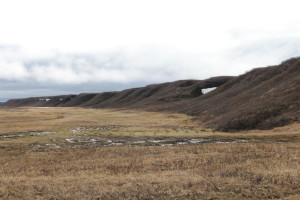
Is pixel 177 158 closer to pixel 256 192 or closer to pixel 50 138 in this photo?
pixel 256 192

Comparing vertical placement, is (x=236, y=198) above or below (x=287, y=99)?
below

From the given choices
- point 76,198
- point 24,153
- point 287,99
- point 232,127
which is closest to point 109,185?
point 76,198

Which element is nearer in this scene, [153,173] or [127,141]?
[153,173]

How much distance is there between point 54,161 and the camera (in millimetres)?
27438

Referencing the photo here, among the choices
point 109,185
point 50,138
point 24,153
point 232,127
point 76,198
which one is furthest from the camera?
point 232,127

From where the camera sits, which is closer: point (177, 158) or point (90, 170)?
point (90, 170)

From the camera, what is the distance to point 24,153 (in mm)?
32188

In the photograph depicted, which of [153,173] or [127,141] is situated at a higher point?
[153,173]

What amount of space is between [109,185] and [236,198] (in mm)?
7132

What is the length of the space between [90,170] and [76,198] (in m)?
7.10

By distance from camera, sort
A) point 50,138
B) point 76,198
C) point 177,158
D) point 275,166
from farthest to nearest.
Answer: point 50,138 < point 177,158 < point 275,166 < point 76,198

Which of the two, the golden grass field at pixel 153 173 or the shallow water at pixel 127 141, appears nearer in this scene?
the golden grass field at pixel 153 173

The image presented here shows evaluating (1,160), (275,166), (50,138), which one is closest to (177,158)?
(275,166)

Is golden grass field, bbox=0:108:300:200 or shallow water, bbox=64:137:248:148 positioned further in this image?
shallow water, bbox=64:137:248:148
